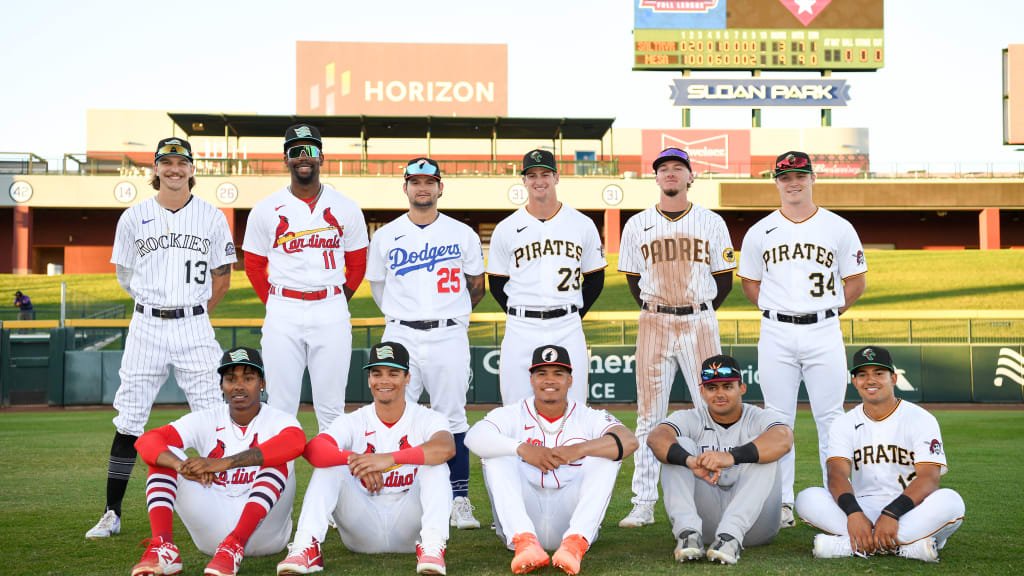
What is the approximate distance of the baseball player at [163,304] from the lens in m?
5.40

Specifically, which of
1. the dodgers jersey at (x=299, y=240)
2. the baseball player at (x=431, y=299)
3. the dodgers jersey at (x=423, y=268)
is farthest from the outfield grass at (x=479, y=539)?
the dodgers jersey at (x=299, y=240)

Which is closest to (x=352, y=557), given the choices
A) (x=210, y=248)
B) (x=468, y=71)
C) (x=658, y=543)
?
(x=658, y=543)

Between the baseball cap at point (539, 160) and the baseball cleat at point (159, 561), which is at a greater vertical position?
the baseball cap at point (539, 160)

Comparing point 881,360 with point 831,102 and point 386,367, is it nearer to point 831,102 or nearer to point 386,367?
point 386,367

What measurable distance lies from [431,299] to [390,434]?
120cm

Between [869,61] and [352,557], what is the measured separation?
148 ft

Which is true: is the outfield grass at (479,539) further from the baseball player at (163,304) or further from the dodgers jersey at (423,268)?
the dodgers jersey at (423,268)

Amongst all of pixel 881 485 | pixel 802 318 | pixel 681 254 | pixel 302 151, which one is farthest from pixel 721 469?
pixel 302 151

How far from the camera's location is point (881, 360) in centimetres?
481

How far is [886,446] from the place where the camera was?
4.85m

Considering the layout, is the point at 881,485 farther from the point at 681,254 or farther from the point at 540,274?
the point at 540,274

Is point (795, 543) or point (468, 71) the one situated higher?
point (468, 71)

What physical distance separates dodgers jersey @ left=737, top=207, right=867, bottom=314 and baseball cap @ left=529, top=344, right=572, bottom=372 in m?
→ 1.69

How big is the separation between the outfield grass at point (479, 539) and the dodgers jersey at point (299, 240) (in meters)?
1.70
